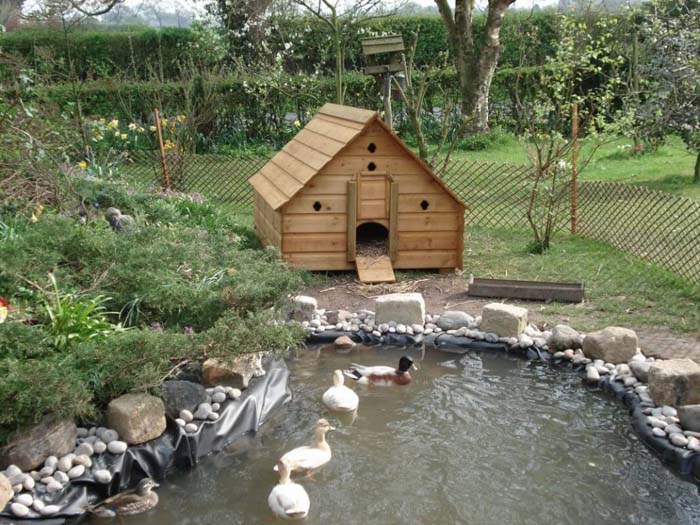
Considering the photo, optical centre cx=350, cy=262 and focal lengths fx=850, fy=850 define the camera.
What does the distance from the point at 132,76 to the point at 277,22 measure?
3.85m

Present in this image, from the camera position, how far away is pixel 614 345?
7074 mm

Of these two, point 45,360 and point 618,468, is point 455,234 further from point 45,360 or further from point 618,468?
point 45,360

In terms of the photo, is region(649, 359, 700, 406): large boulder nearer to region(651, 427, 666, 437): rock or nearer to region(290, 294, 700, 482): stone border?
region(290, 294, 700, 482): stone border

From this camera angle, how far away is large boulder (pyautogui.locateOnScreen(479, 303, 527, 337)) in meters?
7.66

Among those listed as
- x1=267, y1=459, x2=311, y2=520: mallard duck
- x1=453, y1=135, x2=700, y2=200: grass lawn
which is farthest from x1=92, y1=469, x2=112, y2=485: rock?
x1=453, y1=135, x2=700, y2=200: grass lawn

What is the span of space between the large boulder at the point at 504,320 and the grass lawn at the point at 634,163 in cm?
568

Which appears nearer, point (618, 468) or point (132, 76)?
point (618, 468)

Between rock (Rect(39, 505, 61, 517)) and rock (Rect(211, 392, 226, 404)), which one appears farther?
rock (Rect(211, 392, 226, 404))

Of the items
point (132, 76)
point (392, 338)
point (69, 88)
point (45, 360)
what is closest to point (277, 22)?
point (132, 76)

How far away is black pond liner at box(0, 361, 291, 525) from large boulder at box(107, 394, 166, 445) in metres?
0.07

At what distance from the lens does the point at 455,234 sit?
9594 mm

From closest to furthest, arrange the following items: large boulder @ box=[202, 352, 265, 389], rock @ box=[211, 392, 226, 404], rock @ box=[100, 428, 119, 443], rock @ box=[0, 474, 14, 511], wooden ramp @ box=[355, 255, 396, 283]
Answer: rock @ box=[0, 474, 14, 511] < rock @ box=[100, 428, 119, 443] < rock @ box=[211, 392, 226, 404] < large boulder @ box=[202, 352, 265, 389] < wooden ramp @ box=[355, 255, 396, 283]

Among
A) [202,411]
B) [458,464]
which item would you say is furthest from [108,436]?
[458,464]

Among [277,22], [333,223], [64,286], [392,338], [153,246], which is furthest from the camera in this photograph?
[277,22]
